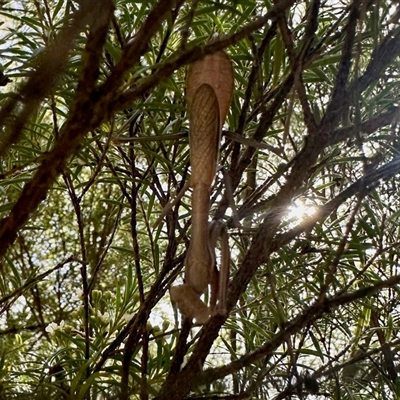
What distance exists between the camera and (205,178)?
1.30 feet

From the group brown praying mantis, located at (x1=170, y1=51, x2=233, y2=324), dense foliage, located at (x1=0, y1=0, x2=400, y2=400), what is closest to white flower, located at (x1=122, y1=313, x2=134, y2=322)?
dense foliage, located at (x1=0, y1=0, x2=400, y2=400)

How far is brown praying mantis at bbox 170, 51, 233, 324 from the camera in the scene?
37 centimetres

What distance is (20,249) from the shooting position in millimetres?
1209

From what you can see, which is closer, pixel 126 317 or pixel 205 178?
pixel 205 178

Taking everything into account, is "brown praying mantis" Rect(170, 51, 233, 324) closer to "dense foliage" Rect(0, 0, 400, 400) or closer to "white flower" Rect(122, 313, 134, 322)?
"dense foliage" Rect(0, 0, 400, 400)

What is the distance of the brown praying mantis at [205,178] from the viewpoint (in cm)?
37

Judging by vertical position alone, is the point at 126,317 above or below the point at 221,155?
below

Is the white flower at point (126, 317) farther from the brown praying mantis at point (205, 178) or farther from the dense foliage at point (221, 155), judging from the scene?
the brown praying mantis at point (205, 178)

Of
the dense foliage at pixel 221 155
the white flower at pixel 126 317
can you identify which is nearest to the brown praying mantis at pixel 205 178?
the dense foliage at pixel 221 155

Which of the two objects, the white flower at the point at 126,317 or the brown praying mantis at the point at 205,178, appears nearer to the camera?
A: the brown praying mantis at the point at 205,178

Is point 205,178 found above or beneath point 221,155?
beneath

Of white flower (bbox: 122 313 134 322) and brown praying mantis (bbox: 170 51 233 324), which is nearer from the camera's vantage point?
brown praying mantis (bbox: 170 51 233 324)

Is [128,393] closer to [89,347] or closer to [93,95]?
[93,95]

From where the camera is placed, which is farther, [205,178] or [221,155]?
[221,155]
